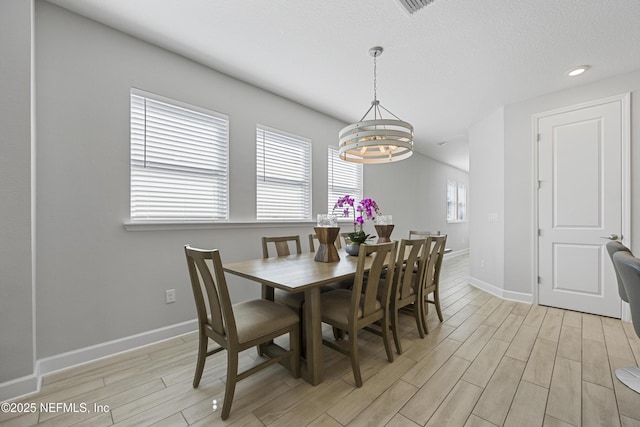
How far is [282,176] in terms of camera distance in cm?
340

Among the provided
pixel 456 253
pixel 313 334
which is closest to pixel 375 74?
pixel 313 334

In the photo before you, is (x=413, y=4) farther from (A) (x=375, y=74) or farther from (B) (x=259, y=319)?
(B) (x=259, y=319)

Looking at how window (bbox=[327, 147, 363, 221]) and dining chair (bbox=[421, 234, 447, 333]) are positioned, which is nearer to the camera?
dining chair (bbox=[421, 234, 447, 333])

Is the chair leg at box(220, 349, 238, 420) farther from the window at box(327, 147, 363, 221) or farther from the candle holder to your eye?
the window at box(327, 147, 363, 221)

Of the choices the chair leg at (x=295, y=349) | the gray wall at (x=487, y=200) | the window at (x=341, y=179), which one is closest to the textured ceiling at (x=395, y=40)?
the gray wall at (x=487, y=200)

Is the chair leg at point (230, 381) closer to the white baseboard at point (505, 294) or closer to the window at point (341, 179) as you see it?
the window at point (341, 179)

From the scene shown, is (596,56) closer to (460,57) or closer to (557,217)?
(460,57)

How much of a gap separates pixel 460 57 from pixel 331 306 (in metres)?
2.70

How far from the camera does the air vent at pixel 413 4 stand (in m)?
1.87

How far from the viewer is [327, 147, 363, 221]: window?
4109mm

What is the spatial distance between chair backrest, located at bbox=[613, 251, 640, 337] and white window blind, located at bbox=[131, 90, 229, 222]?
3.10 meters

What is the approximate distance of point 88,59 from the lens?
2070mm

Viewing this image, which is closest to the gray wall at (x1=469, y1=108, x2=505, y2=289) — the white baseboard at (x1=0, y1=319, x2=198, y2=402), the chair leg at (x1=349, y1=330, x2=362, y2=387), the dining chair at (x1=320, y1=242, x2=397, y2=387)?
the dining chair at (x1=320, y1=242, x2=397, y2=387)

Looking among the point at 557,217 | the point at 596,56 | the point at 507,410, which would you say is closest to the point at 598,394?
the point at 507,410
